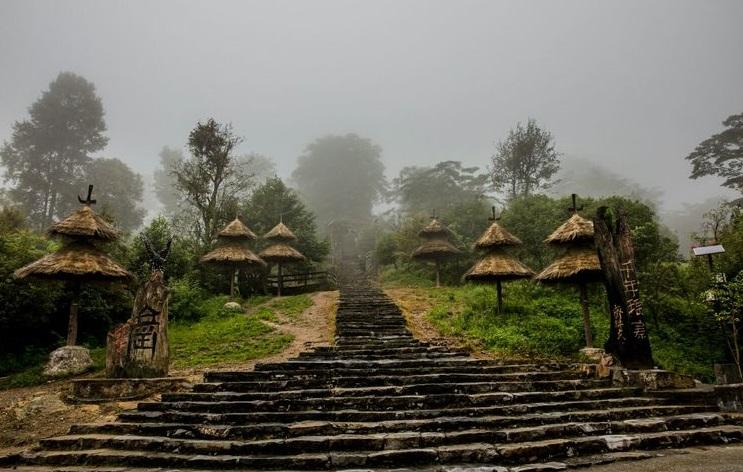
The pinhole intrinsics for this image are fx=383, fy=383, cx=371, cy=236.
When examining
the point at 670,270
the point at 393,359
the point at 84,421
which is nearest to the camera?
the point at 84,421

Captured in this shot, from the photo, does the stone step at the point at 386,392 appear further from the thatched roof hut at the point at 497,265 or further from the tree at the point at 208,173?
the tree at the point at 208,173

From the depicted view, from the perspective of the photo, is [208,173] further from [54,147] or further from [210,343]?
[54,147]

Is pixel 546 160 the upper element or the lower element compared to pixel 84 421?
upper

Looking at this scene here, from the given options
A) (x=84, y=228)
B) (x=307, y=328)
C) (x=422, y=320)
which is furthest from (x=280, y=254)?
(x=84, y=228)

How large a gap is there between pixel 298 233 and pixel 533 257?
1370cm

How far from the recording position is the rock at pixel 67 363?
9.49 meters

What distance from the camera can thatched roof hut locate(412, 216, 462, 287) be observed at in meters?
21.9

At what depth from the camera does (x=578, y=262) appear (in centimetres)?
1084

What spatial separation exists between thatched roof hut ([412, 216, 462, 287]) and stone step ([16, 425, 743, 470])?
658 inches

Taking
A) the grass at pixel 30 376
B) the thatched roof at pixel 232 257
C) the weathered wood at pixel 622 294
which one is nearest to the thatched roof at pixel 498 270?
the weathered wood at pixel 622 294

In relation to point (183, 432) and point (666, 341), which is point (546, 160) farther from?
point (183, 432)

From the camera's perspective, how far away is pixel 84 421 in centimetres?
646

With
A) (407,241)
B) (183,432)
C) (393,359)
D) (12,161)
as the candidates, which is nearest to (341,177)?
(407,241)

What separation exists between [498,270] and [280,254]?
11.5 m
